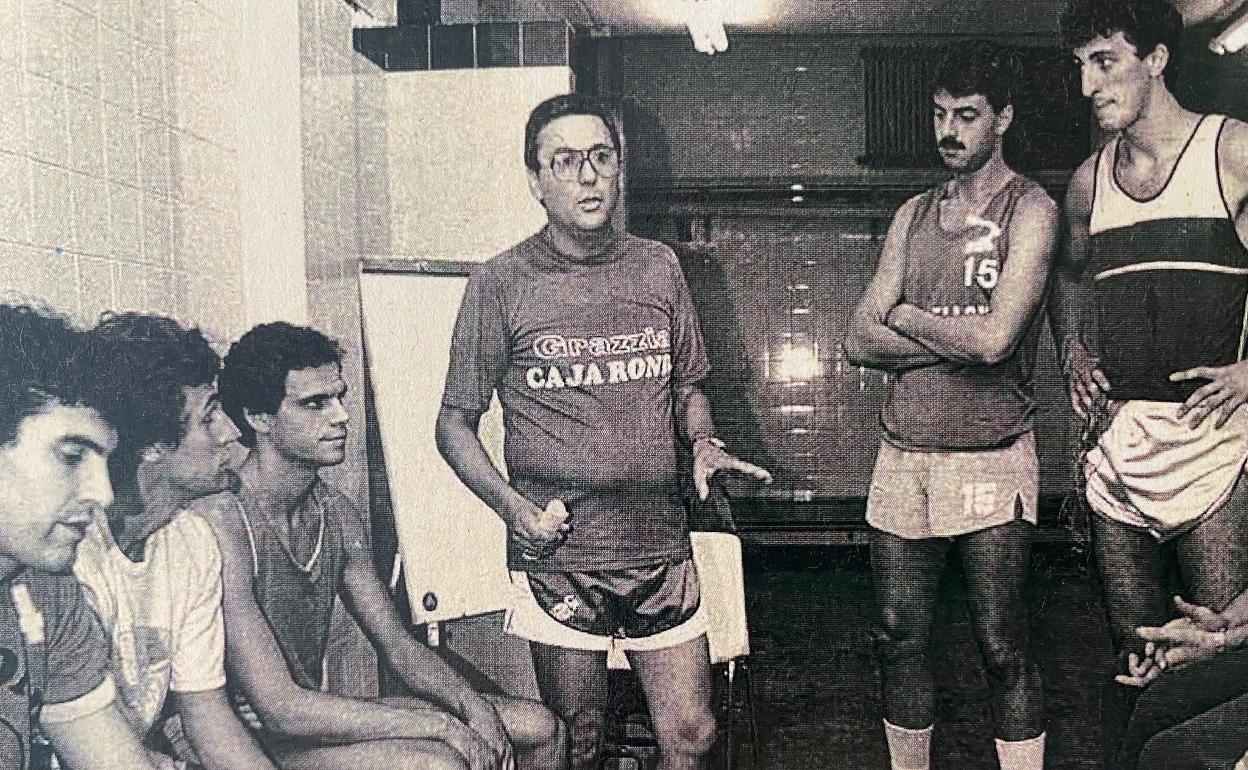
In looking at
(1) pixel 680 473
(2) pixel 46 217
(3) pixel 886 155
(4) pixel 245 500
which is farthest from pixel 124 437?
(3) pixel 886 155

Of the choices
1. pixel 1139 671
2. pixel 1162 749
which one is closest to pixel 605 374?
pixel 1139 671

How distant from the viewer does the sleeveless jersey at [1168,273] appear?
2.30 metres

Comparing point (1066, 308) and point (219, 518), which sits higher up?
point (1066, 308)

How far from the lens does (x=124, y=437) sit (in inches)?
93.7

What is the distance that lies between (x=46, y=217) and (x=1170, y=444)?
2105 millimetres

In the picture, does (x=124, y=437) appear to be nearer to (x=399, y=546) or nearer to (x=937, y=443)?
(x=399, y=546)

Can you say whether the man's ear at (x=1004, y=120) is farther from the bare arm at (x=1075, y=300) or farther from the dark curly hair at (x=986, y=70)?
the bare arm at (x=1075, y=300)

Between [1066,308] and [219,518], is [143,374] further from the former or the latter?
[1066,308]

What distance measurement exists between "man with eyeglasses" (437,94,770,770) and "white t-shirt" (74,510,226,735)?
0.58 metres

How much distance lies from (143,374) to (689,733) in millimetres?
1208

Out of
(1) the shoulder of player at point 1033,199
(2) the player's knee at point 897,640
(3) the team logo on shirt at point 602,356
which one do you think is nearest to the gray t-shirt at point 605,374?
(3) the team logo on shirt at point 602,356

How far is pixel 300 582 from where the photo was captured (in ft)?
7.93

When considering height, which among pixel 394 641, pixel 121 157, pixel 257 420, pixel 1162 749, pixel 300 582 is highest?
pixel 121 157

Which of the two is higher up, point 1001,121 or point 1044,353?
point 1001,121
